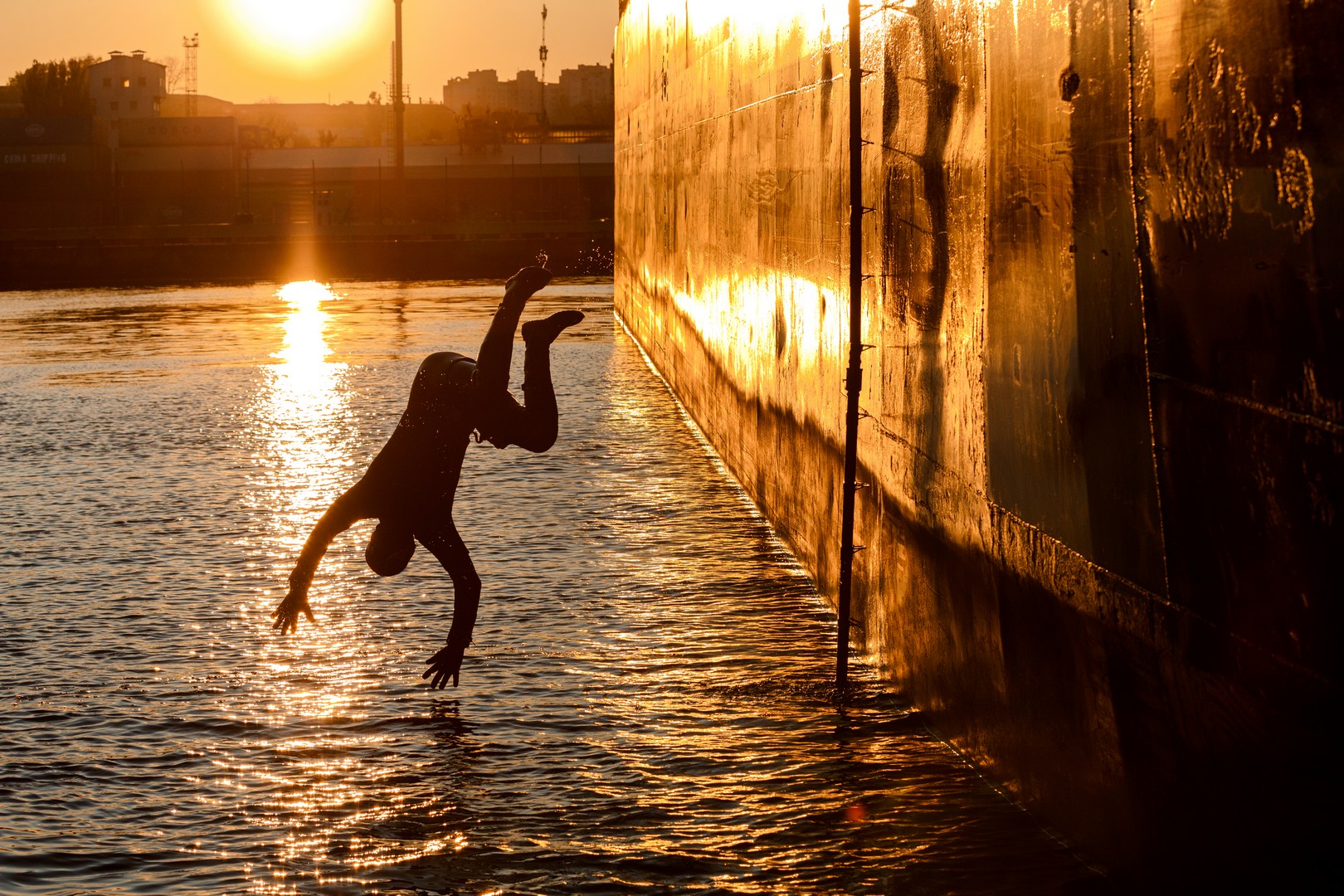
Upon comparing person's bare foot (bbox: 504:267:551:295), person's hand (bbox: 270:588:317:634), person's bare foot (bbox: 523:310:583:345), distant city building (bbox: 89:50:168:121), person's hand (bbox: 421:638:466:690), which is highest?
distant city building (bbox: 89:50:168:121)

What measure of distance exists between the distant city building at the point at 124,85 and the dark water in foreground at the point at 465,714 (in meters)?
140

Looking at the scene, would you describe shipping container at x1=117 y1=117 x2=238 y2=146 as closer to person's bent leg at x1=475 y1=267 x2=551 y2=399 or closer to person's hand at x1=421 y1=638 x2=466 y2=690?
person's hand at x1=421 y1=638 x2=466 y2=690

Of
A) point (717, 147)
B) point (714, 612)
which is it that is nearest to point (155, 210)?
point (717, 147)

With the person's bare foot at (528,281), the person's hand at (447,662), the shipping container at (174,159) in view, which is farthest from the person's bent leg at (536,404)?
the shipping container at (174,159)

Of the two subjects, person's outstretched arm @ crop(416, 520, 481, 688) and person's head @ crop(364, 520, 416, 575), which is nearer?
person's head @ crop(364, 520, 416, 575)

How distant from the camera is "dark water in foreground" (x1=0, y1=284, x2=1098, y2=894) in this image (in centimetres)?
595

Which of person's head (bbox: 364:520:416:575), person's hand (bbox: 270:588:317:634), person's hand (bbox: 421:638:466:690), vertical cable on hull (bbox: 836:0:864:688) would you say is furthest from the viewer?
vertical cable on hull (bbox: 836:0:864:688)

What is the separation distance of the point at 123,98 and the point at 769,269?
14598 centimetres

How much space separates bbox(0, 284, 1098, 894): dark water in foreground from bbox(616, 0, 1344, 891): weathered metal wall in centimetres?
56

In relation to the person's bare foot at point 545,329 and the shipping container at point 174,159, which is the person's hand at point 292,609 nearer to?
the person's bare foot at point 545,329

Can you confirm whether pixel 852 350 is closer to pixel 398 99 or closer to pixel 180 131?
pixel 398 99

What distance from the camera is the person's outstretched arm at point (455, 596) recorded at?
23.1ft

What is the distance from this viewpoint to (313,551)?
22.6 feet

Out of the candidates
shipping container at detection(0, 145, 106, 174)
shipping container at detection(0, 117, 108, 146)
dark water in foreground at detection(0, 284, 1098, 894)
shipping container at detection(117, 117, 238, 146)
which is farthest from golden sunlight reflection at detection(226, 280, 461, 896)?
Answer: shipping container at detection(117, 117, 238, 146)
